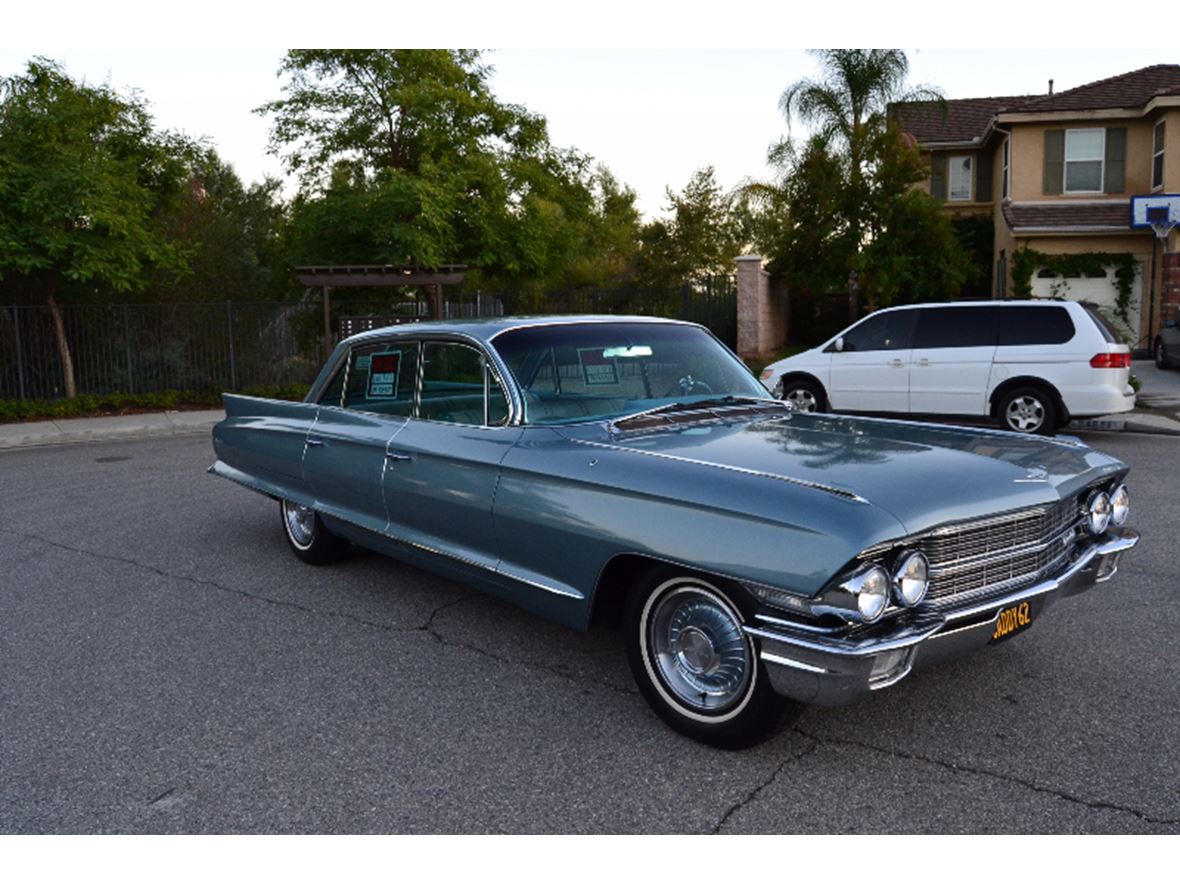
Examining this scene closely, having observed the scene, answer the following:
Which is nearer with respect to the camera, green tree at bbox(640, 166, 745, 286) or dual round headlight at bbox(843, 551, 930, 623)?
dual round headlight at bbox(843, 551, 930, 623)

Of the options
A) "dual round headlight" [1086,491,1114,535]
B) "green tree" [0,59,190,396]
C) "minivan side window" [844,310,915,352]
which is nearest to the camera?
"dual round headlight" [1086,491,1114,535]

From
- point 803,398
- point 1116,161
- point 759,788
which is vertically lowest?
point 759,788

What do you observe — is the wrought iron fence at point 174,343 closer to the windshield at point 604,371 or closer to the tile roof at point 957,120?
the windshield at point 604,371

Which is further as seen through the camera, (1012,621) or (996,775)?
(1012,621)

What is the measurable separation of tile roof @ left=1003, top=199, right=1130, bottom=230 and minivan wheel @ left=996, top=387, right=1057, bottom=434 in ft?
50.9

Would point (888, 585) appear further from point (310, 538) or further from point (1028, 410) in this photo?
point (1028, 410)

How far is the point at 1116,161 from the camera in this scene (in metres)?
26.3

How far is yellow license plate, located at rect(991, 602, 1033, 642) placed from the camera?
363 cm

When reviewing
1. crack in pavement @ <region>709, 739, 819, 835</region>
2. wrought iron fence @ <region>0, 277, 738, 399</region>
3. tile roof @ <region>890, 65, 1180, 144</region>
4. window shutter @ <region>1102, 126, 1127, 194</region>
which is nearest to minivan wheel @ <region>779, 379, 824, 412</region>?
wrought iron fence @ <region>0, 277, 738, 399</region>

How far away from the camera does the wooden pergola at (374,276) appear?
60.1ft

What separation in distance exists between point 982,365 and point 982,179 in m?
21.6

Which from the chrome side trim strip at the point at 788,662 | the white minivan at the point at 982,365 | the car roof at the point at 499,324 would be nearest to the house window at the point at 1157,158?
the white minivan at the point at 982,365

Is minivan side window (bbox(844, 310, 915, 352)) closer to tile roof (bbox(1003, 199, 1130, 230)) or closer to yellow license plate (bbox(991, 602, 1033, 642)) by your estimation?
yellow license plate (bbox(991, 602, 1033, 642))

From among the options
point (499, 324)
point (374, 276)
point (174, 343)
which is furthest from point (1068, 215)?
point (499, 324)
